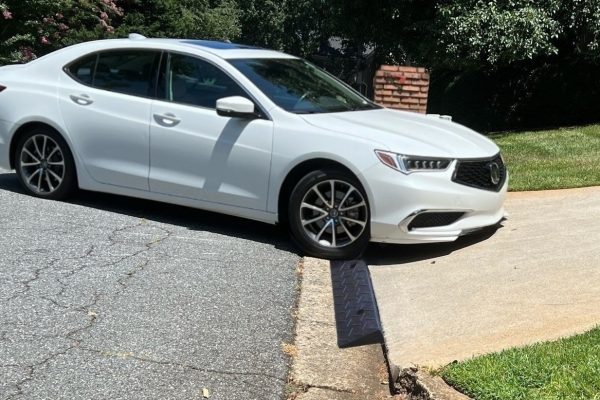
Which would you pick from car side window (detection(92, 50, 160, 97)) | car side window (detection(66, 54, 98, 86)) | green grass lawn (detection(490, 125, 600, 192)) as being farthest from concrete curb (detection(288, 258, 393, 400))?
green grass lawn (detection(490, 125, 600, 192))

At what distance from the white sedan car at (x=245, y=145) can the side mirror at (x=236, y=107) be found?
0.04 feet

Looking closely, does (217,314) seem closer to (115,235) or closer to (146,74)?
(115,235)

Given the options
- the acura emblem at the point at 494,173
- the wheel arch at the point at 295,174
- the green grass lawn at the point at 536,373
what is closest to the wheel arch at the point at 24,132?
the wheel arch at the point at 295,174

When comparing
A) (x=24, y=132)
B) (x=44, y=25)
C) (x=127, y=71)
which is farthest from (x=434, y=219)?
(x=44, y=25)

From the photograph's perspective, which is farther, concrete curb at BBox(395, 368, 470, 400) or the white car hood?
the white car hood

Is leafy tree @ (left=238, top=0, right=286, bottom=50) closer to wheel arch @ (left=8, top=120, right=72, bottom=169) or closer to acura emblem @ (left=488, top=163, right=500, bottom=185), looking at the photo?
wheel arch @ (left=8, top=120, right=72, bottom=169)

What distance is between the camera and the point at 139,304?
4969 mm

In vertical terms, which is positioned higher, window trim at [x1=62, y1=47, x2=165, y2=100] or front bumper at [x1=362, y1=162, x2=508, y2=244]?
window trim at [x1=62, y1=47, x2=165, y2=100]

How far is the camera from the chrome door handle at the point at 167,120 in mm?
6684

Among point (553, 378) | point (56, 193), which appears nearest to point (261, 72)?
point (56, 193)

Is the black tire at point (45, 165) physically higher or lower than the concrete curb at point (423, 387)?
lower

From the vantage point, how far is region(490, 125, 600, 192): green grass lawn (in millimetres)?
8102

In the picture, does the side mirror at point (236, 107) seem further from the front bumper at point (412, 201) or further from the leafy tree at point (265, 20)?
the leafy tree at point (265, 20)

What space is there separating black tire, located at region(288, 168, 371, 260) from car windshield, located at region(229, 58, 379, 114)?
2.38ft
